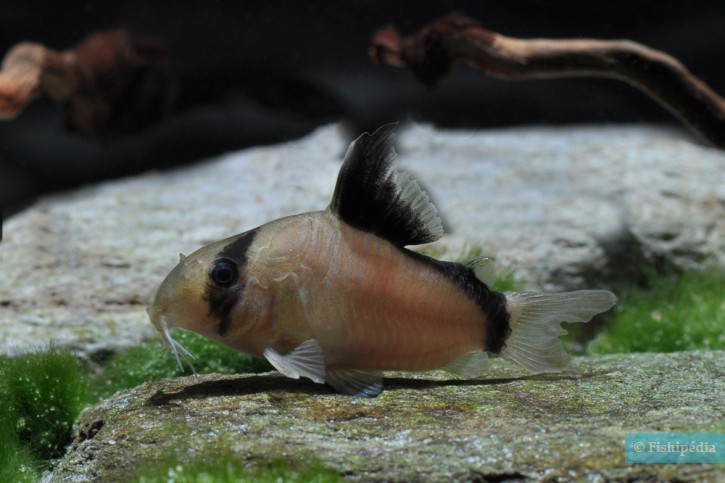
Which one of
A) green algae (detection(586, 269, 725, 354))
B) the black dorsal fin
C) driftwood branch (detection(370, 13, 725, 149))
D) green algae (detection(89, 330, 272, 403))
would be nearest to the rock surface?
green algae (detection(586, 269, 725, 354))

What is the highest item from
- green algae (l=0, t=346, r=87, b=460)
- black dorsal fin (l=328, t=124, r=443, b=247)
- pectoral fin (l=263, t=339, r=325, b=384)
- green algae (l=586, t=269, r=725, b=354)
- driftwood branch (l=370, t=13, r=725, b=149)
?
driftwood branch (l=370, t=13, r=725, b=149)

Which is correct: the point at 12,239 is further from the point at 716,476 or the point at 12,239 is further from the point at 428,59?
the point at 716,476

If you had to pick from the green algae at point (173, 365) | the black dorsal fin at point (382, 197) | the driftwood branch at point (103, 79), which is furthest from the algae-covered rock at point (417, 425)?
the driftwood branch at point (103, 79)

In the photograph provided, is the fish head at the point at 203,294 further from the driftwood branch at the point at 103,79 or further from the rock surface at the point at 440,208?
the driftwood branch at the point at 103,79

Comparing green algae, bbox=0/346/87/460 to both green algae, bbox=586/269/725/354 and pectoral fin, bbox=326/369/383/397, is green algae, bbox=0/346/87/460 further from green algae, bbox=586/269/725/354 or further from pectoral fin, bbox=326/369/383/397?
green algae, bbox=586/269/725/354

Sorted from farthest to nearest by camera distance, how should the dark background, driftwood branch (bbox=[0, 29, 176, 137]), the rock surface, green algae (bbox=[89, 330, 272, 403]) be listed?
the dark background → driftwood branch (bbox=[0, 29, 176, 137]) → the rock surface → green algae (bbox=[89, 330, 272, 403])

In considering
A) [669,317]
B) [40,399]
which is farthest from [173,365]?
[669,317]

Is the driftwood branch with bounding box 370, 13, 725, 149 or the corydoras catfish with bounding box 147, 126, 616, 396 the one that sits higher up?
the driftwood branch with bounding box 370, 13, 725, 149

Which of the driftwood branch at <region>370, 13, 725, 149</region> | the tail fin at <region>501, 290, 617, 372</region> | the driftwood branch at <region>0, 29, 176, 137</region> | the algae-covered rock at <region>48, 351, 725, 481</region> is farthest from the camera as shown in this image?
the driftwood branch at <region>0, 29, 176, 137</region>
